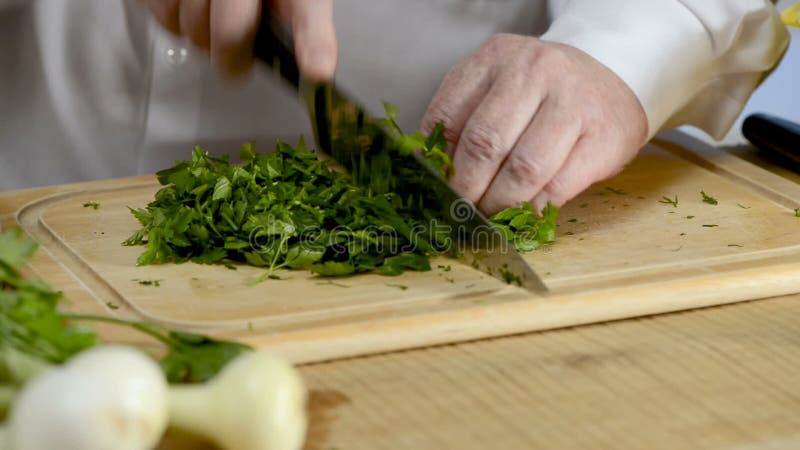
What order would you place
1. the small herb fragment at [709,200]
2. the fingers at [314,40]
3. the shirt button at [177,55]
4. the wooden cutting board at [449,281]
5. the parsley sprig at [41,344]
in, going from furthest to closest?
1. the shirt button at [177,55]
2. the small herb fragment at [709,200]
3. the fingers at [314,40]
4. the wooden cutting board at [449,281]
5. the parsley sprig at [41,344]

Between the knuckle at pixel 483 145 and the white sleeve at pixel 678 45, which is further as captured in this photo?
the white sleeve at pixel 678 45

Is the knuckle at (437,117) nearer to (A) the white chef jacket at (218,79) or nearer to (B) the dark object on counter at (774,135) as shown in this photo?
(A) the white chef jacket at (218,79)

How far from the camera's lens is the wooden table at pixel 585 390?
1178mm

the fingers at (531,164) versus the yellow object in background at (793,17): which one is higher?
the yellow object in background at (793,17)

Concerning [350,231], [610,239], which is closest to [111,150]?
[350,231]

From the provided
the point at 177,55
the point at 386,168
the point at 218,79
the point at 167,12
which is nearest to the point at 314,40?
the point at 386,168

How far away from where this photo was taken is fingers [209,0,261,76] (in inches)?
70.7

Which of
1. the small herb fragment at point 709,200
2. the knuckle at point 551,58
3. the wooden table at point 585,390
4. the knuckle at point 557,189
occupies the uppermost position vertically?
the knuckle at point 551,58

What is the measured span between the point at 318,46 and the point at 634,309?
67 cm

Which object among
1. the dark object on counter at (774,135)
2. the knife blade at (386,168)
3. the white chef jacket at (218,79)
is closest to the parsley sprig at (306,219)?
the knife blade at (386,168)

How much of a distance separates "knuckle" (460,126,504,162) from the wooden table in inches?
15.5

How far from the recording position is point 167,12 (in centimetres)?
194

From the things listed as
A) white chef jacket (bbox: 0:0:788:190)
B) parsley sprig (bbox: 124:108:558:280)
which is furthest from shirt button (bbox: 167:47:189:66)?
parsley sprig (bbox: 124:108:558:280)

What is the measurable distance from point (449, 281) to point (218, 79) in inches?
37.2
